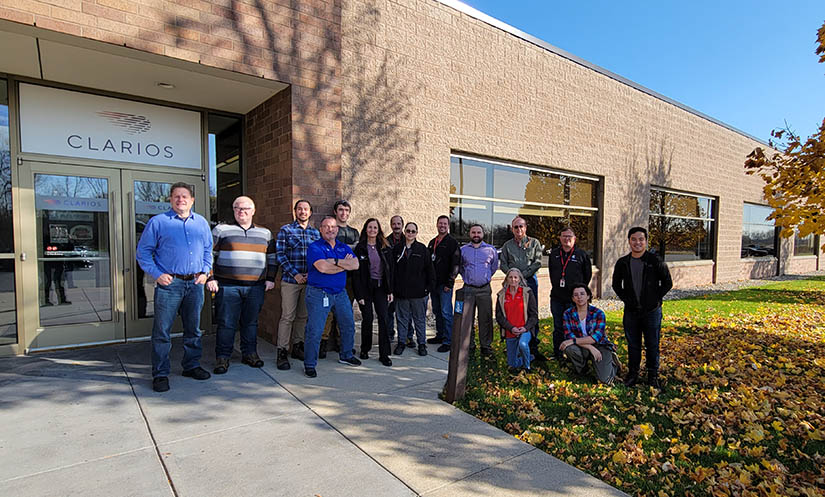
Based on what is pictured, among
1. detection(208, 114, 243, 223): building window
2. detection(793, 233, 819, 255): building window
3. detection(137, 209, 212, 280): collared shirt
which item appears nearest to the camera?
detection(137, 209, 212, 280): collared shirt

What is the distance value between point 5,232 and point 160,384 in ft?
9.78

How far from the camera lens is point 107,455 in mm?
3135

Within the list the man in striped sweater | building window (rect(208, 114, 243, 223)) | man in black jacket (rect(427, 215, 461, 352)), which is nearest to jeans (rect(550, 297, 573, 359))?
man in black jacket (rect(427, 215, 461, 352))

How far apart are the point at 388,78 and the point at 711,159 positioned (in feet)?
44.2

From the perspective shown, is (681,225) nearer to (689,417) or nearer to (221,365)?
(689,417)

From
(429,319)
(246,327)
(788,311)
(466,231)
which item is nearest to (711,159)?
(788,311)

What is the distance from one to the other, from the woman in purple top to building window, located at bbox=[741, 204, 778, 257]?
18399 millimetres

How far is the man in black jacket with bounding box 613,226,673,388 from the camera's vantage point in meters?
4.60

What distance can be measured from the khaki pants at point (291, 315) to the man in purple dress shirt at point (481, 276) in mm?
2069

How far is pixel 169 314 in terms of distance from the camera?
4473 millimetres

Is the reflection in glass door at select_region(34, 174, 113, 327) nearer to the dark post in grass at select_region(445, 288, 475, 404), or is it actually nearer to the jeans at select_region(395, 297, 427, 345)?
the jeans at select_region(395, 297, 427, 345)

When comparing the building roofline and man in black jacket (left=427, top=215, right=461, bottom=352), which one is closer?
man in black jacket (left=427, top=215, right=461, bottom=352)

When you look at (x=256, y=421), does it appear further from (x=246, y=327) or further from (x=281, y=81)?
(x=281, y=81)

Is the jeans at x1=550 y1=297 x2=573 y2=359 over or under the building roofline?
under
